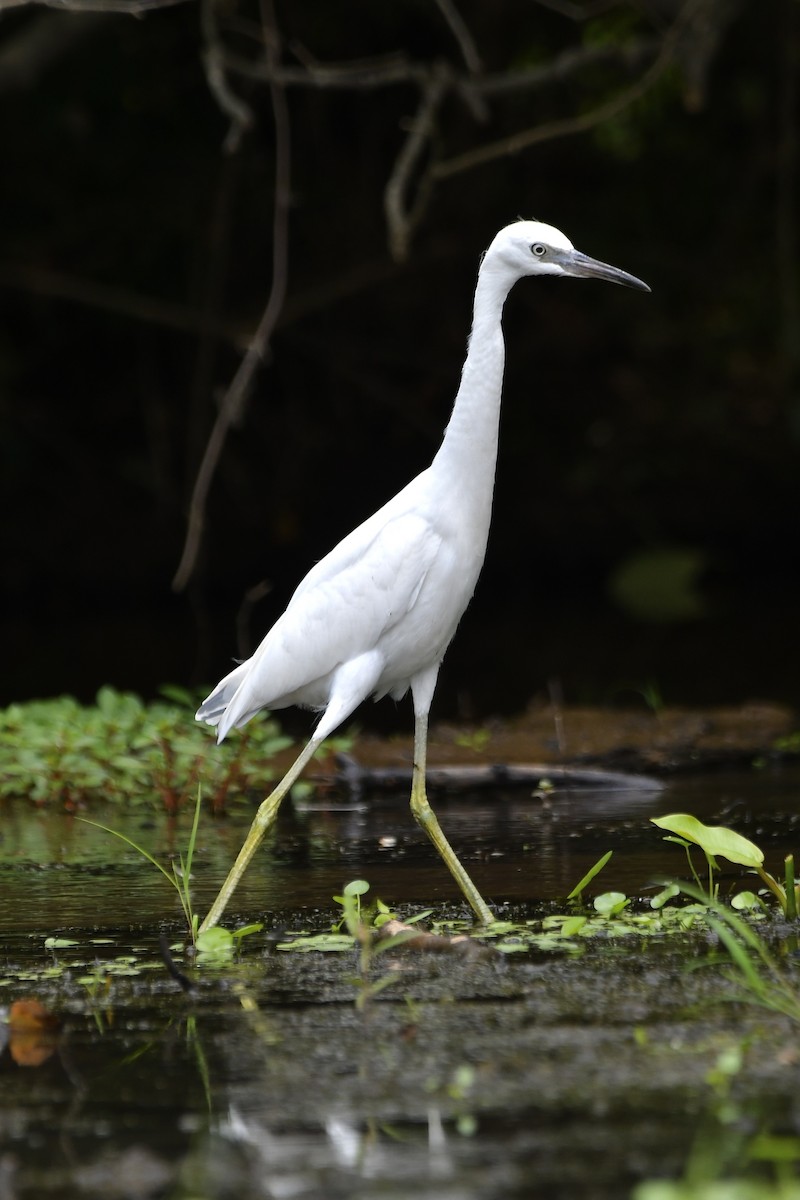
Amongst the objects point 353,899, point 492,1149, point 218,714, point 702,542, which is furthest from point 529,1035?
point 702,542

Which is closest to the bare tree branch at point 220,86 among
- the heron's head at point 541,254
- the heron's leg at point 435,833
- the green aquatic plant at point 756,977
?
the heron's head at point 541,254

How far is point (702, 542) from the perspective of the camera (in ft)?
61.3

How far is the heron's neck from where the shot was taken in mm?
4641

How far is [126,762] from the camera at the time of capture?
6152 mm

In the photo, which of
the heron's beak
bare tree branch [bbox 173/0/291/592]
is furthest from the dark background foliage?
the heron's beak

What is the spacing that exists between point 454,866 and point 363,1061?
1.35 m

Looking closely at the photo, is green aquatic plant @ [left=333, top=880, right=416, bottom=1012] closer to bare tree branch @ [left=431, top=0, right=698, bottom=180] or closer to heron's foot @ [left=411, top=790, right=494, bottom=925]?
heron's foot @ [left=411, top=790, right=494, bottom=925]

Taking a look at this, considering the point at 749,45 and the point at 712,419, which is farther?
the point at 712,419

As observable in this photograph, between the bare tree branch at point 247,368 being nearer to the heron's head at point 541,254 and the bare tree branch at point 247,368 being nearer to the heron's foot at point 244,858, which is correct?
the heron's foot at point 244,858

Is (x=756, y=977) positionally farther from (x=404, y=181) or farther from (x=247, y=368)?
(x=404, y=181)

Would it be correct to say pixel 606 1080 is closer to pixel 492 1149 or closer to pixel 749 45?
pixel 492 1149

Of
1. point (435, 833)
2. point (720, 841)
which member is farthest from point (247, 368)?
point (720, 841)

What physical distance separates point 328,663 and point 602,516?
509 inches

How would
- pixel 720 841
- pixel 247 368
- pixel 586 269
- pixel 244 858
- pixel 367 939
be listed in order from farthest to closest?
pixel 247 368
pixel 586 269
pixel 244 858
pixel 720 841
pixel 367 939
